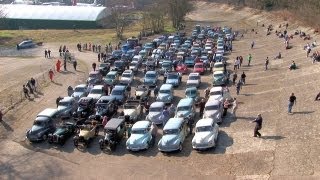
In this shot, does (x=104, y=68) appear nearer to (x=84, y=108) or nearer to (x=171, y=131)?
(x=84, y=108)

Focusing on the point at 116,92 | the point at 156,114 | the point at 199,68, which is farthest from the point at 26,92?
the point at 199,68

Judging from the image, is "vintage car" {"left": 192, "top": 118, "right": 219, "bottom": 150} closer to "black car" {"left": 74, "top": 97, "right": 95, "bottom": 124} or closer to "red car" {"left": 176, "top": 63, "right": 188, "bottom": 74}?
"black car" {"left": 74, "top": 97, "right": 95, "bottom": 124}

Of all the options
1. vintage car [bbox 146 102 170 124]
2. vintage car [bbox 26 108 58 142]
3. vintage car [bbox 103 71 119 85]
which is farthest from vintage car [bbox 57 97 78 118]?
vintage car [bbox 103 71 119 85]

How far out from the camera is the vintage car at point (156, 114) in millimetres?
34281

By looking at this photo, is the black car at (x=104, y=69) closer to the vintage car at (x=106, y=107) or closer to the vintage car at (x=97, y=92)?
the vintage car at (x=97, y=92)

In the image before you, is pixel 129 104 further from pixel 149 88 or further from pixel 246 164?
pixel 246 164

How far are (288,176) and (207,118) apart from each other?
9138 millimetres

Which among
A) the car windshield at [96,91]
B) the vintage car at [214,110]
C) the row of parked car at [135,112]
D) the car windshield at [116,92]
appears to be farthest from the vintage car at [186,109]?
the car windshield at [96,91]

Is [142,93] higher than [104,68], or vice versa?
[104,68]

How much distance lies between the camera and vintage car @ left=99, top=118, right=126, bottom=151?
30.0 m

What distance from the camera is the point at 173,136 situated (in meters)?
29.3

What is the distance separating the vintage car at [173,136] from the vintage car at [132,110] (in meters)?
4.76

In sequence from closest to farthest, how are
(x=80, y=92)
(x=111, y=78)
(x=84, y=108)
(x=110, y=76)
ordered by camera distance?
(x=84, y=108) < (x=80, y=92) < (x=111, y=78) < (x=110, y=76)

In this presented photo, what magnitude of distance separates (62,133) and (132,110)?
20.3 feet
